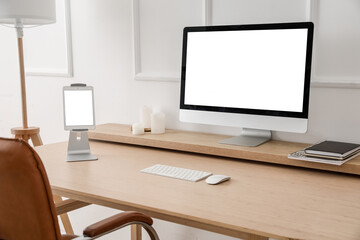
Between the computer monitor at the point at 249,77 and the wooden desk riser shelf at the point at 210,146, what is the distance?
86 millimetres

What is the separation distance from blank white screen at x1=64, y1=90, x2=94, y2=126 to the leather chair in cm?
82

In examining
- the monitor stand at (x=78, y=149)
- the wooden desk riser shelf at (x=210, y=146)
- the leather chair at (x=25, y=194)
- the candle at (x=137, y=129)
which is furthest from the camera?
the candle at (x=137, y=129)

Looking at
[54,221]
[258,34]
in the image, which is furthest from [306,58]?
[54,221]

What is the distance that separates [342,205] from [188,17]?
132 cm

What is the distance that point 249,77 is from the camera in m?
1.97

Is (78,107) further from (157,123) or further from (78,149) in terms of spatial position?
(157,123)

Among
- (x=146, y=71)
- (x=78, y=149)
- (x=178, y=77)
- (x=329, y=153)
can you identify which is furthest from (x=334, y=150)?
(x=146, y=71)

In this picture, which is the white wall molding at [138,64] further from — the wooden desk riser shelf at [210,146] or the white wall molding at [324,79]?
the white wall molding at [324,79]

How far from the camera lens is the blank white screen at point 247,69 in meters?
1.86

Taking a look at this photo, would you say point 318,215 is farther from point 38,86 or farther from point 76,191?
point 38,86

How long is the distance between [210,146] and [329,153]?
0.52m

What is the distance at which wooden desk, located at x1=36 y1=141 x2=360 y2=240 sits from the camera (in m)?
1.25

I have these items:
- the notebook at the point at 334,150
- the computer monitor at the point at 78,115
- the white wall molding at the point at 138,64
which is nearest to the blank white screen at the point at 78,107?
the computer monitor at the point at 78,115

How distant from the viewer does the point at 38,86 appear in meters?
3.08
